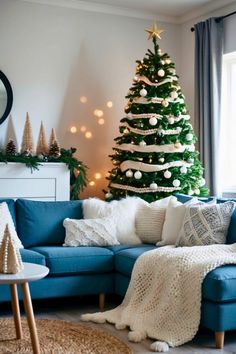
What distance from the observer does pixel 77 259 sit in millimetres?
4188

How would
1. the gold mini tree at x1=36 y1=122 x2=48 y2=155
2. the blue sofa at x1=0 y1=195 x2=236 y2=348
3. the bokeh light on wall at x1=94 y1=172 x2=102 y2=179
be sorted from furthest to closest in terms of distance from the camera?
the bokeh light on wall at x1=94 y1=172 x2=102 y2=179 → the gold mini tree at x1=36 y1=122 x2=48 y2=155 → the blue sofa at x1=0 y1=195 x2=236 y2=348

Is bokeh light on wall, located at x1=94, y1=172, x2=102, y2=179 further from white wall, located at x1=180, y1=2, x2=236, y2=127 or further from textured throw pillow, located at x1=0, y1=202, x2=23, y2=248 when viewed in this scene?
textured throw pillow, located at x1=0, y1=202, x2=23, y2=248

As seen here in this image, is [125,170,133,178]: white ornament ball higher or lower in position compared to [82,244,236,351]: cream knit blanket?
higher

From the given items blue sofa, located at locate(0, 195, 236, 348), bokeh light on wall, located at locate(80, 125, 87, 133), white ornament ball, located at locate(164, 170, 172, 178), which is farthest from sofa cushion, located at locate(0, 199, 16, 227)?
bokeh light on wall, located at locate(80, 125, 87, 133)

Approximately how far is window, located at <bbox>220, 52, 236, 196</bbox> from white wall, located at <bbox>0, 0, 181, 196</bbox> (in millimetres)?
1069

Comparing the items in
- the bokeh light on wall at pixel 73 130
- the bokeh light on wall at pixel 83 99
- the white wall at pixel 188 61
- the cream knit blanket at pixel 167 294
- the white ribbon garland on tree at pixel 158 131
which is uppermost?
the white wall at pixel 188 61

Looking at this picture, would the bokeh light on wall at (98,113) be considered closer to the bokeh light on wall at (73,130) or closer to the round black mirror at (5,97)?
the bokeh light on wall at (73,130)

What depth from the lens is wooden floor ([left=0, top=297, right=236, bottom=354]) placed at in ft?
10.9

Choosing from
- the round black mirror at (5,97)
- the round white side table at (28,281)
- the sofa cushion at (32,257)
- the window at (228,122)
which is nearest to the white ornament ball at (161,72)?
the window at (228,122)

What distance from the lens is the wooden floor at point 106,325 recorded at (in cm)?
333

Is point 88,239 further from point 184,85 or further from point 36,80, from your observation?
point 184,85

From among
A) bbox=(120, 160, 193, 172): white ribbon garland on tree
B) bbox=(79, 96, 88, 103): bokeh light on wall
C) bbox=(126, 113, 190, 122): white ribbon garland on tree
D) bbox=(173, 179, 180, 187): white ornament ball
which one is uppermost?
bbox=(79, 96, 88, 103): bokeh light on wall

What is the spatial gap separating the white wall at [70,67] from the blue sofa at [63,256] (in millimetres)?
1467

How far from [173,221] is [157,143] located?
1338mm
